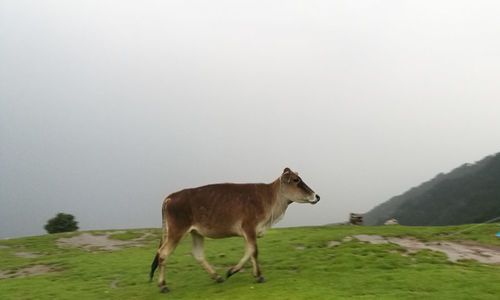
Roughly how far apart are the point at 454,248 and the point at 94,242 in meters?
16.7

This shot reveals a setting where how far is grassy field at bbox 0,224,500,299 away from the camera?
7.63 m

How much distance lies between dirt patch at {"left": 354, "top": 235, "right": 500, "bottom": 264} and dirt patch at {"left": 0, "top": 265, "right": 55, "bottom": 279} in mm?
11158

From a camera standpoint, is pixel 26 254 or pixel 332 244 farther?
pixel 26 254

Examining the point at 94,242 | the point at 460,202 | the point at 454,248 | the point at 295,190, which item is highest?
the point at 460,202

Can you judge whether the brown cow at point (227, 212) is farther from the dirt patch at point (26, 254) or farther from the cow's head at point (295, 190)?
the dirt patch at point (26, 254)

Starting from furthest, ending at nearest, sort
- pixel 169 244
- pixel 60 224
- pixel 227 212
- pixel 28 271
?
1. pixel 60 224
2. pixel 28 271
3. pixel 227 212
4. pixel 169 244

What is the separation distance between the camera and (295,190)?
Answer: 928 cm

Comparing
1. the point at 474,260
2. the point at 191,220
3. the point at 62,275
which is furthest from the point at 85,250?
the point at 474,260

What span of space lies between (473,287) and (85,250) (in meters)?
16.2

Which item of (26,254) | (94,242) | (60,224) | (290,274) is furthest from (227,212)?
(60,224)

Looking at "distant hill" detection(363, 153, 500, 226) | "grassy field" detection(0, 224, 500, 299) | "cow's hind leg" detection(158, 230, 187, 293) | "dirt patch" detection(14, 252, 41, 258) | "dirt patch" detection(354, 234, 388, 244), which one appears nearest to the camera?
"grassy field" detection(0, 224, 500, 299)

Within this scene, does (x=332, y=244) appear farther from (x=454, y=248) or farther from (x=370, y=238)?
(x=454, y=248)

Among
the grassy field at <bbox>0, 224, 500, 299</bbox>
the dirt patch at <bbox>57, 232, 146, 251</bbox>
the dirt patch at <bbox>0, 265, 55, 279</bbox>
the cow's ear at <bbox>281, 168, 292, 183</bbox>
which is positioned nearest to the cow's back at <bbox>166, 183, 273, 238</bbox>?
the cow's ear at <bbox>281, 168, 292, 183</bbox>

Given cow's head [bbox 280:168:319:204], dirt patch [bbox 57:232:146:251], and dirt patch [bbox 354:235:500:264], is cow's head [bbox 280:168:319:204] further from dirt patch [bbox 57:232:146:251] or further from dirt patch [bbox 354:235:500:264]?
dirt patch [bbox 57:232:146:251]
